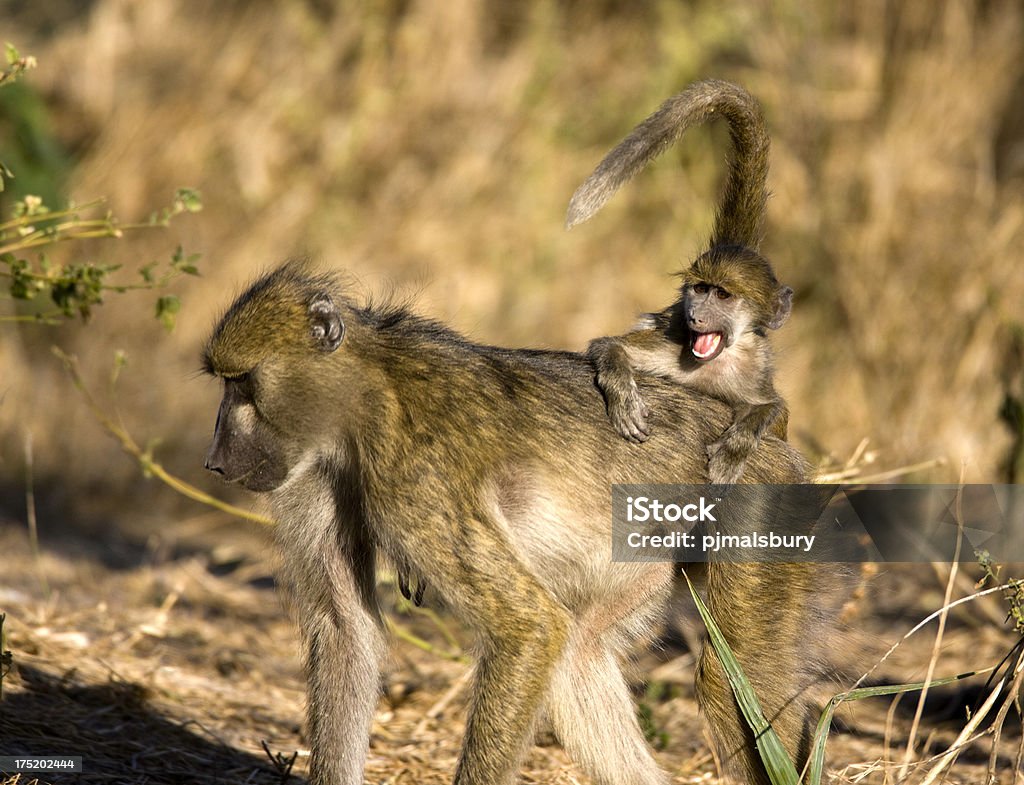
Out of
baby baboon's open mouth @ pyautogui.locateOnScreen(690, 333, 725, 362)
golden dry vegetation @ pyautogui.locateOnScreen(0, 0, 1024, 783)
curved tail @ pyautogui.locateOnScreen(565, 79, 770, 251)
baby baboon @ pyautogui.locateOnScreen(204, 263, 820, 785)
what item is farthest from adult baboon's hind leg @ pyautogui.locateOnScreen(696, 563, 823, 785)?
golden dry vegetation @ pyautogui.locateOnScreen(0, 0, 1024, 783)

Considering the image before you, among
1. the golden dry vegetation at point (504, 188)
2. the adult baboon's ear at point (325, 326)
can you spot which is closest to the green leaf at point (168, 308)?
the adult baboon's ear at point (325, 326)

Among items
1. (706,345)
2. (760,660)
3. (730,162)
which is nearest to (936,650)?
(760,660)

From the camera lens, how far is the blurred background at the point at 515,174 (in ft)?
25.9

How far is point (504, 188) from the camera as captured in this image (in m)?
9.21

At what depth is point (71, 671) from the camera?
4500 mm

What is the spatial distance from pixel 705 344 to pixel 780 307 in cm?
36

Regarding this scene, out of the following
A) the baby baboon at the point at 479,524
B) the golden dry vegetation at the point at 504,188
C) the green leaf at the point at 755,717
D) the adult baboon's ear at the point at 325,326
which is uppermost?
the golden dry vegetation at the point at 504,188

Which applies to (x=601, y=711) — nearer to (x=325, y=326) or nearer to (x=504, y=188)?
(x=325, y=326)

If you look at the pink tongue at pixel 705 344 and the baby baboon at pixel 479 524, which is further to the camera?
the pink tongue at pixel 705 344

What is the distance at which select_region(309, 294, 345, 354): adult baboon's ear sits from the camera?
11.6ft

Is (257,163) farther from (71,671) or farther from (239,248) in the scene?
(71,671)

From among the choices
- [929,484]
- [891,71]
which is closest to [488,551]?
[929,484]

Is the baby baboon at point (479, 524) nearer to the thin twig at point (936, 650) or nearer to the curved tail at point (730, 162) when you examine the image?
the thin twig at point (936, 650)

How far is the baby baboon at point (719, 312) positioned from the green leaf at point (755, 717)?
519 millimetres
